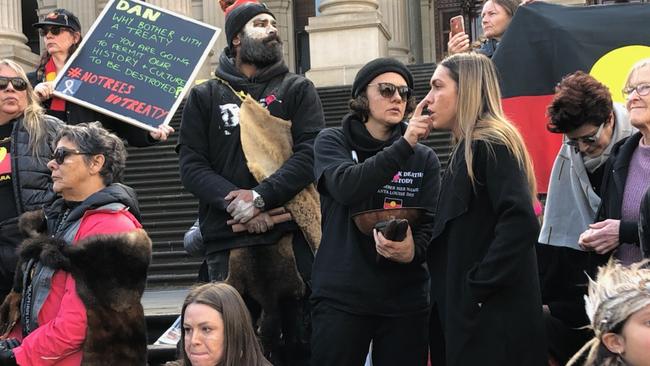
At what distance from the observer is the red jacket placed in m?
3.94

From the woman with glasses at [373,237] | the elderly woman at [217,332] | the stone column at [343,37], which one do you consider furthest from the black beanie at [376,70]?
the stone column at [343,37]

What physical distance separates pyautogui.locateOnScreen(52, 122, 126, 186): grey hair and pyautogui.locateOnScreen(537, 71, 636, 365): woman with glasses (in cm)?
195

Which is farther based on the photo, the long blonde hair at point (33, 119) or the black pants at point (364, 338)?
the long blonde hair at point (33, 119)

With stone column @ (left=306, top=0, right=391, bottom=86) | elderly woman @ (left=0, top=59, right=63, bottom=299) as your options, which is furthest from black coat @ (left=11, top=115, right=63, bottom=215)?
stone column @ (left=306, top=0, right=391, bottom=86)

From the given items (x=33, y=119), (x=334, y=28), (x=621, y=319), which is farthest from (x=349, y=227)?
(x=334, y=28)

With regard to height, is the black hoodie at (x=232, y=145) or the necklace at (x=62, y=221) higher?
the black hoodie at (x=232, y=145)

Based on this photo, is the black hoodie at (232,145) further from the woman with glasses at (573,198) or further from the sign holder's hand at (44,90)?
the sign holder's hand at (44,90)

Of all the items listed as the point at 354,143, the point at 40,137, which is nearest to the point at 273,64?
the point at 354,143

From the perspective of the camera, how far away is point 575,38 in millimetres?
5957

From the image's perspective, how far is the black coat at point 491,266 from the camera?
371 centimetres

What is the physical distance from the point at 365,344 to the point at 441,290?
1.89 ft

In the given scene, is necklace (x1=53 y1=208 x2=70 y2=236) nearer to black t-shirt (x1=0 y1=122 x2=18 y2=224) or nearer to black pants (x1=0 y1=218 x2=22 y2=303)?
black pants (x1=0 y1=218 x2=22 y2=303)

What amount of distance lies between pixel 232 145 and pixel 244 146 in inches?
3.4

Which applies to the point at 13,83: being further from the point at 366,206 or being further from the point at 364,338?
the point at 364,338
